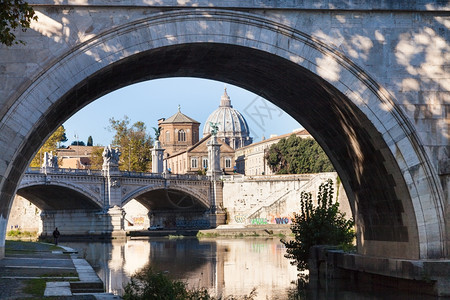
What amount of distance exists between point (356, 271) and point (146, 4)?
28.4 ft

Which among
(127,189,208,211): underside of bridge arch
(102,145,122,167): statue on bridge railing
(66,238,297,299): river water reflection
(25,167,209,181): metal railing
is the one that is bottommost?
(66,238,297,299): river water reflection

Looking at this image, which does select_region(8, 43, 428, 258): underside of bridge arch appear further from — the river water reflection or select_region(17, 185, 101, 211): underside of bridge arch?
select_region(17, 185, 101, 211): underside of bridge arch

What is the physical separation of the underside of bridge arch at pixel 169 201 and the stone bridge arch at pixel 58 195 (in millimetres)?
9222

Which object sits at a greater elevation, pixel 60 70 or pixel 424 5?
pixel 424 5

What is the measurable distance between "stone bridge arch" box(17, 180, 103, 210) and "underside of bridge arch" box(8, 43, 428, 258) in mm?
47490

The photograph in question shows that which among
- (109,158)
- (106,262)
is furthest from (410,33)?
(109,158)

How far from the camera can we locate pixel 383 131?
1398 centimetres

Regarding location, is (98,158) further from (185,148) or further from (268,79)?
(268,79)

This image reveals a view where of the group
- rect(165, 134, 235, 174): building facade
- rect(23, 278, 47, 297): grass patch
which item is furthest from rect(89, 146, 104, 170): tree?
rect(23, 278, 47, 297): grass patch

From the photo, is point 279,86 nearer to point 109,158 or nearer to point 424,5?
Answer: point 424,5

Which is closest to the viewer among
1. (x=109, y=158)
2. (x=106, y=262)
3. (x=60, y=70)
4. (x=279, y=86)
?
(x=60, y=70)

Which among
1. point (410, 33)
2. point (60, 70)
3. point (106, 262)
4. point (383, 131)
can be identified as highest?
point (410, 33)

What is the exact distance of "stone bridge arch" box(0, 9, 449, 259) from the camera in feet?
42.9

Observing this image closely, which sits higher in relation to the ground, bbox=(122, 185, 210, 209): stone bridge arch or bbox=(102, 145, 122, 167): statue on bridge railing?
bbox=(102, 145, 122, 167): statue on bridge railing
